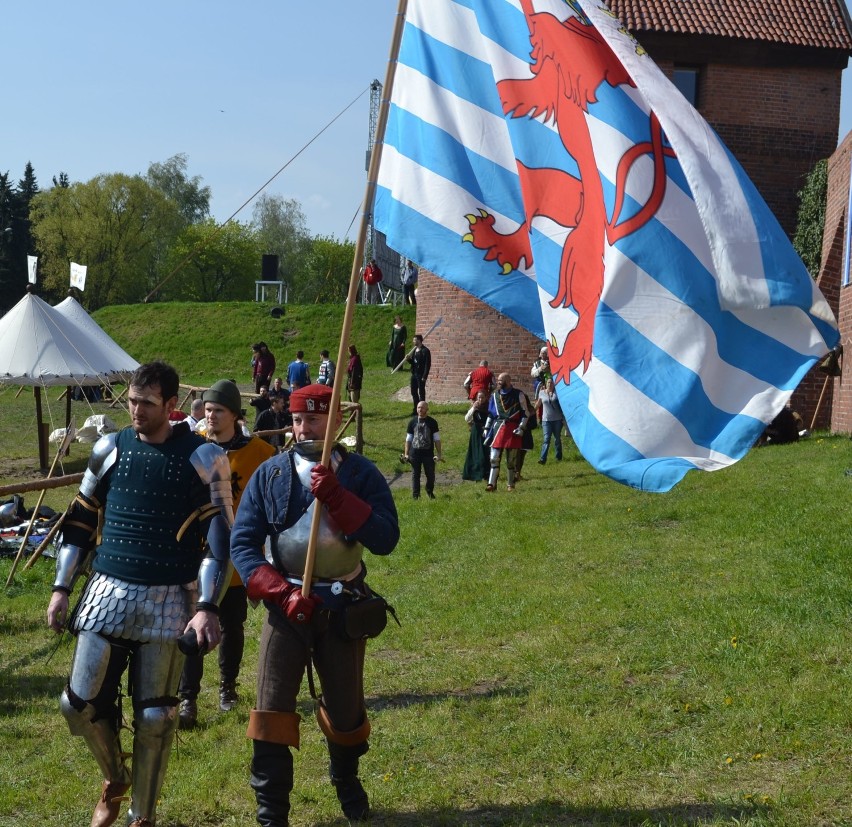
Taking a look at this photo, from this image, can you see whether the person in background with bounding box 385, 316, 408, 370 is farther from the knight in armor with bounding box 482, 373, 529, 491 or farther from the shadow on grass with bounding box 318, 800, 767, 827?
the shadow on grass with bounding box 318, 800, 767, 827

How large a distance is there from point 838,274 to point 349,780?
57.6 feet

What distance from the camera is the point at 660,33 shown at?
87.1ft

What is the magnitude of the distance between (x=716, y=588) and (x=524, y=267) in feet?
14.0

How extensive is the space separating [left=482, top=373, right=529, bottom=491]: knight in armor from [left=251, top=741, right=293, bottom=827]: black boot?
40.8 ft

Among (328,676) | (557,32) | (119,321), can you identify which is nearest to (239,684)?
(328,676)

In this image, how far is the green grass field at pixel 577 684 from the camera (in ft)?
17.0

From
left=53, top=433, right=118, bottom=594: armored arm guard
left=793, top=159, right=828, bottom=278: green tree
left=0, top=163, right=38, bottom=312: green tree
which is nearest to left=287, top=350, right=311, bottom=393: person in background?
left=793, top=159, right=828, bottom=278: green tree

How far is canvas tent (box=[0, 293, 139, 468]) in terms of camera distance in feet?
64.4

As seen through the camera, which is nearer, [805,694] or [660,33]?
[805,694]

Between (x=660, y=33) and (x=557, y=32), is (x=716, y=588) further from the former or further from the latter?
(x=660, y=33)

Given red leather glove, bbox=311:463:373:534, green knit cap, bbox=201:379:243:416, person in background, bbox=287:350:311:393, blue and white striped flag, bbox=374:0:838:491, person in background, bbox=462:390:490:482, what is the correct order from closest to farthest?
red leather glove, bbox=311:463:373:534 < blue and white striped flag, bbox=374:0:838:491 < green knit cap, bbox=201:379:243:416 < person in background, bbox=462:390:490:482 < person in background, bbox=287:350:311:393

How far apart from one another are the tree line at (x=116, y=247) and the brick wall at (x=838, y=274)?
39.4 m

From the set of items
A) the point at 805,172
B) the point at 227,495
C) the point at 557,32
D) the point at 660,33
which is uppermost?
the point at 660,33

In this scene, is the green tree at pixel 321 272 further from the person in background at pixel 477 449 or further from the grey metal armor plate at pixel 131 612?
the grey metal armor plate at pixel 131 612
